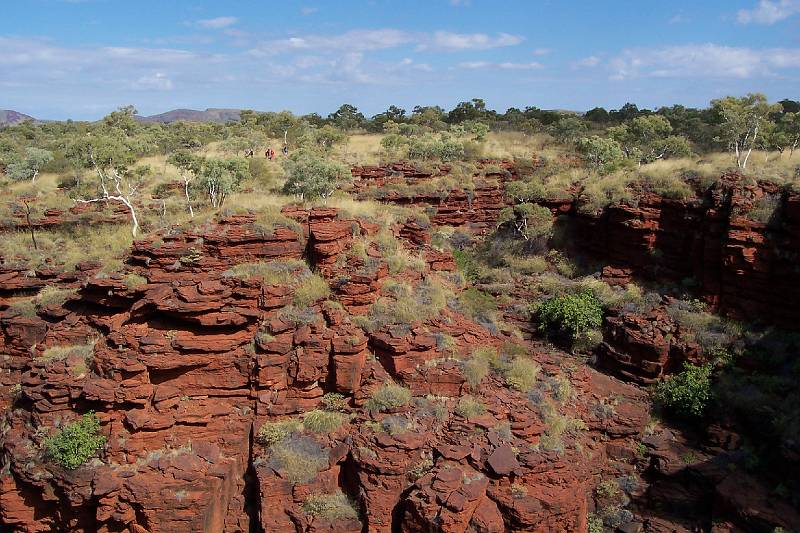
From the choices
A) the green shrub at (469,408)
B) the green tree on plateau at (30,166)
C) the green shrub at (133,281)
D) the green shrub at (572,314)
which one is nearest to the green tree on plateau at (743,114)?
the green shrub at (572,314)

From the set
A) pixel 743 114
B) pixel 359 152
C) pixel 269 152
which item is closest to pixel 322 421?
Result: pixel 743 114

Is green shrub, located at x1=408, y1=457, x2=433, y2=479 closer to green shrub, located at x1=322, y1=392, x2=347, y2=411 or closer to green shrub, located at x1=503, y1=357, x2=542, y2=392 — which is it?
green shrub, located at x1=322, y1=392, x2=347, y2=411

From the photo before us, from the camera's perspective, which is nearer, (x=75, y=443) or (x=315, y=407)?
(x=75, y=443)

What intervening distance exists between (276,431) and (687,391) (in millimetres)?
10445

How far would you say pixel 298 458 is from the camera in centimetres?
1088

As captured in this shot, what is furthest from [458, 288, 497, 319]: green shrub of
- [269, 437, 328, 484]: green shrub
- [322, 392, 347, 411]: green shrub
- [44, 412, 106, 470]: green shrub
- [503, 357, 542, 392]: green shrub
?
[44, 412, 106, 470]: green shrub

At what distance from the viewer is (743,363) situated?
14875 millimetres

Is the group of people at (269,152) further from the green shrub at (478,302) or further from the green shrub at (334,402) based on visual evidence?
the green shrub at (334,402)

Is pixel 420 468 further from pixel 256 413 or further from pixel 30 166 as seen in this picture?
pixel 30 166

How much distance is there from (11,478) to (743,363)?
690 inches

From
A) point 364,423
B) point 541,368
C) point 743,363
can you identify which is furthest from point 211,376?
point 743,363

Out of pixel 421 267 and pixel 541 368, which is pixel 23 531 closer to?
pixel 421 267

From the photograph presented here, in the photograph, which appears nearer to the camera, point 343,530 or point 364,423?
point 343,530

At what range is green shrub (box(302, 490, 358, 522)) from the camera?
411 inches
